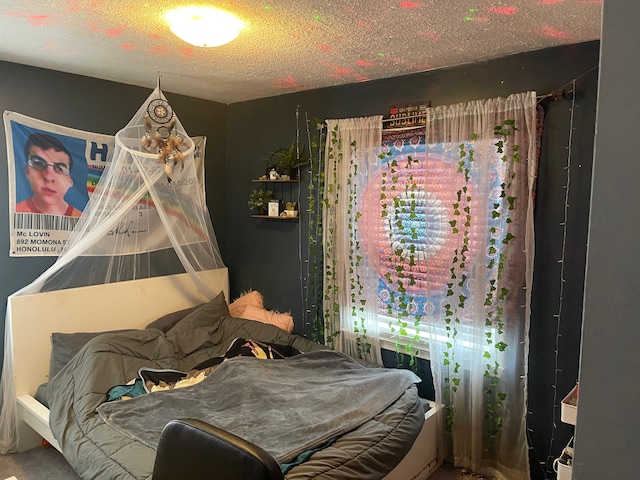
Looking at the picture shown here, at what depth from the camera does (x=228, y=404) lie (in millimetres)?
2795

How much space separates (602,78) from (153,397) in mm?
2768

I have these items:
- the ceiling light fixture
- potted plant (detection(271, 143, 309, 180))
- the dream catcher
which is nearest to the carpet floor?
the dream catcher

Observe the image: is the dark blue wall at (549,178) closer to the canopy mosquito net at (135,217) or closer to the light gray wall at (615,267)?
the canopy mosquito net at (135,217)

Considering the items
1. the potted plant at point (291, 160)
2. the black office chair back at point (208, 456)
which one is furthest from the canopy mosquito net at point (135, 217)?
the black office chair back at point (208, 456)

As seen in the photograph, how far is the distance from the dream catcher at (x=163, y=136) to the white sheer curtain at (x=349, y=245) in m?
1.14

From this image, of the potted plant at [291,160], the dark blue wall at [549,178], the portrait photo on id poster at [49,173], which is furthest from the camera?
the potted plant at [291,160]

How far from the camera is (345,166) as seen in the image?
3.67 meters

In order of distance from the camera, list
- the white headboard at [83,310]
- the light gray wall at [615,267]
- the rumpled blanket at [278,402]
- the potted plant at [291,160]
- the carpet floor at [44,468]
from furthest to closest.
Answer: the potted plant at [291,160] → the white headboard at [83,310] → the carpet floor at [44,468] → the rumpled blanket at [278,402] → the light gray wall at [615,267]

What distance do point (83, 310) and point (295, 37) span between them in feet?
8.02

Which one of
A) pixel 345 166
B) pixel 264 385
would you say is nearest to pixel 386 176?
pixel 345 166

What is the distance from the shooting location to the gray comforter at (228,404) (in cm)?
237

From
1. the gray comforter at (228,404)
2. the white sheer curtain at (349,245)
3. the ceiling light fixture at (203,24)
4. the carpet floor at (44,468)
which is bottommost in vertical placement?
the carpet floor at (44,468)

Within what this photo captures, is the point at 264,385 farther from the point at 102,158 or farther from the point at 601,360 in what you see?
the point at 601,360

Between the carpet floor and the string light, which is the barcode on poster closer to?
the carpet floor
